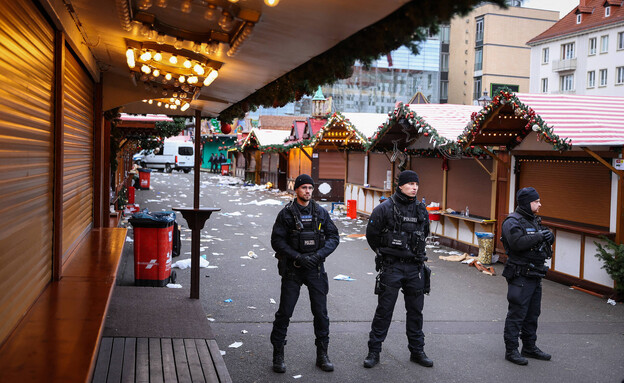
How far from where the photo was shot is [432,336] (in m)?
7.66

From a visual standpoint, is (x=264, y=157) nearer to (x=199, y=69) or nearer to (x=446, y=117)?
(x=446, y=117)

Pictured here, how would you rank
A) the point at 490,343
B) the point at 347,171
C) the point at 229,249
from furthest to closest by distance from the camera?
1. the point at 347,171
2. the point at 229,249
3. the point at 490,343

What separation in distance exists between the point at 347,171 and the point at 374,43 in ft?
72.7

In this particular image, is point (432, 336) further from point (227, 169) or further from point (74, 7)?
point (227, 169)

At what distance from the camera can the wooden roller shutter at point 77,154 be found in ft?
19.7

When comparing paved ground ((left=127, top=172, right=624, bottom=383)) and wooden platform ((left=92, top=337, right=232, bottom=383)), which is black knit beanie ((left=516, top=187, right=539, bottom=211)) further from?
wooden platform ((left=92, top=337, right=232, bottom=383))

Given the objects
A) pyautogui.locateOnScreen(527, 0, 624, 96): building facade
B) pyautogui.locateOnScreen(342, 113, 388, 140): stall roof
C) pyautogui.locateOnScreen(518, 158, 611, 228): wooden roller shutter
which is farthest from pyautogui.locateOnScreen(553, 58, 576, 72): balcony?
pyautogui.locateOnScreen(518, 158, 611, 228): wooden roller shutter

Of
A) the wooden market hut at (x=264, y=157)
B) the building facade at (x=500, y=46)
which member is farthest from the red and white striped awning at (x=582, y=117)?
the building facade at (x=500, y=46)

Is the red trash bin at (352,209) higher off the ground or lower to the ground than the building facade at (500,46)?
lower

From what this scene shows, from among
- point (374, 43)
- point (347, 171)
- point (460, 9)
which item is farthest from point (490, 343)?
point (347, 171)

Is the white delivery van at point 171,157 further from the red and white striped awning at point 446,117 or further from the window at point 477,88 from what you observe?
the red and white striped awning at point 446,117

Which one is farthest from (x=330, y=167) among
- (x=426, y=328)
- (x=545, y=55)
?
(x=545, y=55)

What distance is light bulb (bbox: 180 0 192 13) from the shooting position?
13.4 ft

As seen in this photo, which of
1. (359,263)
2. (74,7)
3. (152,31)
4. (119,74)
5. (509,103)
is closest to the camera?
(74,7)
